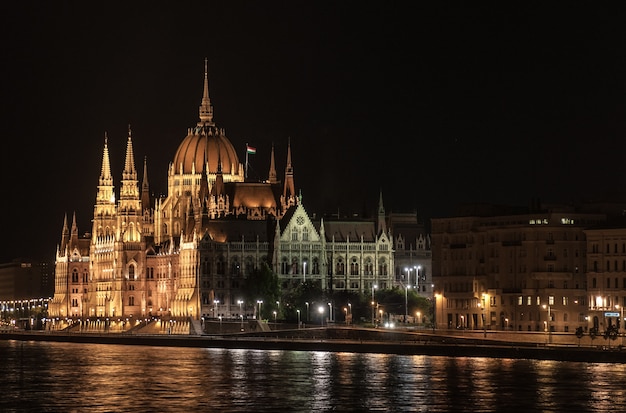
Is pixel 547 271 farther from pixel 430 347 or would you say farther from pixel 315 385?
pixel 315 385

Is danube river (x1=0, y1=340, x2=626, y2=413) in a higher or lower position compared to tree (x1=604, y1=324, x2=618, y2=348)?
lower

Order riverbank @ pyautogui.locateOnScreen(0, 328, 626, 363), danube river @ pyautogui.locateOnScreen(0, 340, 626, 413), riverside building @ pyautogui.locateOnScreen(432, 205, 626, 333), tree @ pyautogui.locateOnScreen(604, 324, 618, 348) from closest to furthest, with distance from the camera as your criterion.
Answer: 1. danube river @ pyautogui.locateOnScreen(0, 340, 626, 413)
2. riverbank @ pyautogui.locateOnScreen(0, 328, 626, 363)
3. tree @ pyautogui.locateOnScreen(604, 324, 618, 348)
4. riverside building @ pyautogui.locateOnScreen(432, 205, 626, 333)

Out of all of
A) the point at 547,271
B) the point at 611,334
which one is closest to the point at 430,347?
the point at 611,334

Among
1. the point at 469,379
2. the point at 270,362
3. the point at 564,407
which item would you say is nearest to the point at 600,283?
the point at 270,362

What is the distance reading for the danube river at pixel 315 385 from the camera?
12206 centimetres

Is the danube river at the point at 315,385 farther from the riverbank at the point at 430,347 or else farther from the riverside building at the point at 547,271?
the riverside building at the point at 547,271

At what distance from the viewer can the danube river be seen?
400ft

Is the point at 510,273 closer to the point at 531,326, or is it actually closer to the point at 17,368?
the point at 531,326

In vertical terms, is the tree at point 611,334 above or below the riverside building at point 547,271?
below

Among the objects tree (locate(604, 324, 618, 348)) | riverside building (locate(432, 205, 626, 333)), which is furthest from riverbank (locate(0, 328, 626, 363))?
riverside building (locate(432, 205, 626, 333))

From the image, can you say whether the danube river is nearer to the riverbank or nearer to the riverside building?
the riverbank

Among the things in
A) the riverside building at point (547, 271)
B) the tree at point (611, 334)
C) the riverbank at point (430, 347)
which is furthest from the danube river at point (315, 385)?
the riverside building at point (547, 271)


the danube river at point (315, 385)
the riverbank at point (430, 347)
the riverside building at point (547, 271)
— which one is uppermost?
the riverside building at point (547, 271)

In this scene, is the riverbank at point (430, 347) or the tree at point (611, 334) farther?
the tree at point (611, 334)
